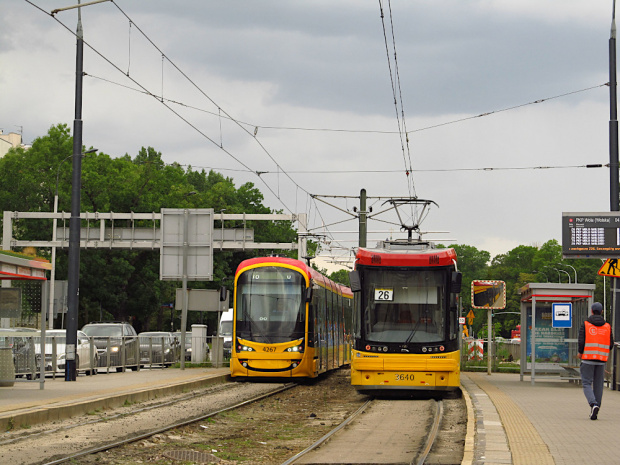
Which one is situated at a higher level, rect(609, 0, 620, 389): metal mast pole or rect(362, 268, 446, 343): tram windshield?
rect(609, 0, 620, 389): metal mast pole

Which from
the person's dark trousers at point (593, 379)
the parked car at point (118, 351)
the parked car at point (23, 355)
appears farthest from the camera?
the parked car at point (118, 351)

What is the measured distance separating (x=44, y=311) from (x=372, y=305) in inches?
250


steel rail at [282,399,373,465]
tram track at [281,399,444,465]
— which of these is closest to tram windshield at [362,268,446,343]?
steel rail at [282,399,373,465]

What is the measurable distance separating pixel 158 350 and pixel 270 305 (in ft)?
29.2

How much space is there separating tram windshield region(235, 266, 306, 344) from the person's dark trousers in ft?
37.7

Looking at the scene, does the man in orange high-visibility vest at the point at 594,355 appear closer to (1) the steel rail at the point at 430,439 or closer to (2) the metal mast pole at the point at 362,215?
(1) the steel rail at the point at 430,439

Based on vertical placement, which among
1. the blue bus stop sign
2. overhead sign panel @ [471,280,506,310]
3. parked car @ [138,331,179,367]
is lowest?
parked car @ [138,331,179,367]

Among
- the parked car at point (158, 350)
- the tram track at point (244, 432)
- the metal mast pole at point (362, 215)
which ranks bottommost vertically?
the tram track at point (244, 432)

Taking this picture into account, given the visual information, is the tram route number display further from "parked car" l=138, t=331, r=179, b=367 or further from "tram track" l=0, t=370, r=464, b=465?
"parked car" l=138, t=331, r=179, b=367

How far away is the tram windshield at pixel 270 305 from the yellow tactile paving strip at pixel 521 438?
853cm

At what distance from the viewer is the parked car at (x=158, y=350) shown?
32.8m

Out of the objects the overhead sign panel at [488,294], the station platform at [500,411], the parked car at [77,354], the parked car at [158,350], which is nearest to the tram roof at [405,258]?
the station platform at [500,411]

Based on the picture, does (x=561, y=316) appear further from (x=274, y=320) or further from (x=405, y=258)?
(x=274, y=320)

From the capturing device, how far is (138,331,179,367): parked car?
32.8m
